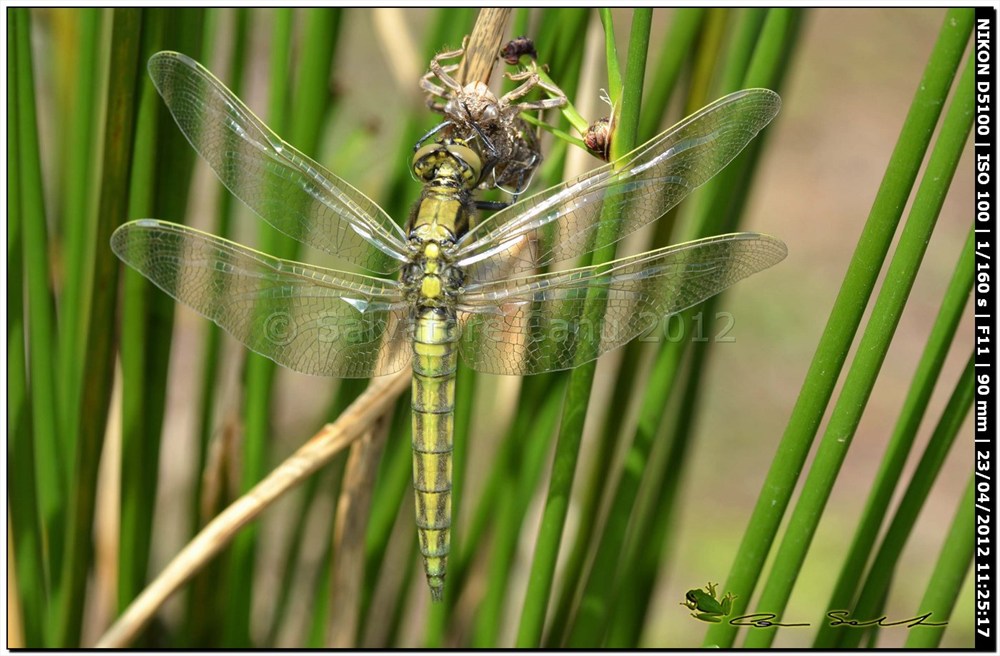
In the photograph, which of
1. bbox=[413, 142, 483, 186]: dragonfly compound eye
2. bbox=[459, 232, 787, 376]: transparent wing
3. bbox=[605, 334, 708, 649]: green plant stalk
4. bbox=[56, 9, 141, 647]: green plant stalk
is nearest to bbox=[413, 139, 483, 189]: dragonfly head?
bbox=[413, 142, 483, 186]: dragonfly compound eye

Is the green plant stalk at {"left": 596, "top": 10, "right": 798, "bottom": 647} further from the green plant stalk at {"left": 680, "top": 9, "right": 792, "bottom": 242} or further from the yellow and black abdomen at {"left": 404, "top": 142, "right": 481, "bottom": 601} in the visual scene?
the yellow and black abdomen at {"left": 404, "top": 142, "right": 481, "bottom": 601}

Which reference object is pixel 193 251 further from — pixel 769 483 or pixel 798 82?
pixel 798 82

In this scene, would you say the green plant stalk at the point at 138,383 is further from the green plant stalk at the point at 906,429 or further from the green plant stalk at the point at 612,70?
the green plant stalk at the point at 906,429

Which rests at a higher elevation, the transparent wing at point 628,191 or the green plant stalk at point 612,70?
the green plant stalk at point 612,70

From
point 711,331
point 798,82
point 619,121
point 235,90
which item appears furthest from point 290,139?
point 798,82

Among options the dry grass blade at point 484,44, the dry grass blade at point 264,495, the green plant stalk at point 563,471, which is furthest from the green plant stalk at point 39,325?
the green plant stalk at point 563,471
